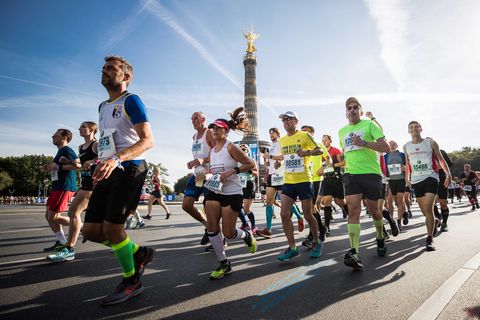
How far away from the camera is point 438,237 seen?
6285mm

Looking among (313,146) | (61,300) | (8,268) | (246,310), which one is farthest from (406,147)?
(8,268)

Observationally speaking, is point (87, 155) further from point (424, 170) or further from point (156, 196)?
point (156, 196)

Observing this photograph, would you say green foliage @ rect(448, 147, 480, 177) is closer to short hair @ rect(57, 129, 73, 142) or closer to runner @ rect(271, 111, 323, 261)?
runner @ rect(271, 111, 323, 261)

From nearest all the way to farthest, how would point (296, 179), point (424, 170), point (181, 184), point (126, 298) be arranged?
point (126, 298) → point (296, 179) → point (424, 170) → point (181, 184)

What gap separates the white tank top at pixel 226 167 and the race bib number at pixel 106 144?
4.49ft

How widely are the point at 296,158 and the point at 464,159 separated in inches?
3969

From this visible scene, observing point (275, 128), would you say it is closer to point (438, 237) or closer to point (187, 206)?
point (187, 206)

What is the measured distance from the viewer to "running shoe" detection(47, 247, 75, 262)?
168 inches

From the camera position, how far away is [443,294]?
279 centimetres

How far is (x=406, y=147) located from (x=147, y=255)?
5.12 meters

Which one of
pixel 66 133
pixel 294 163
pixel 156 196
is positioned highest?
pixel 66 133

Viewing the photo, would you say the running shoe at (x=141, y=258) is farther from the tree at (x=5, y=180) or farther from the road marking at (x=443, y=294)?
the tree at (x=5, y=180)

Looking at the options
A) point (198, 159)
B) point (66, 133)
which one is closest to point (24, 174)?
point (66, 133)

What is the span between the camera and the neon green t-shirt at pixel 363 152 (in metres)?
4.27
